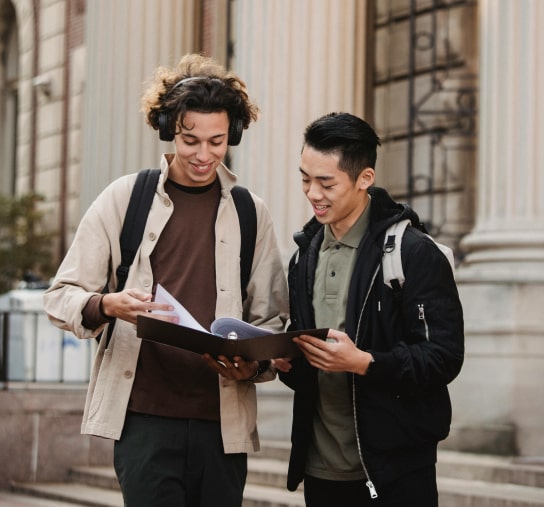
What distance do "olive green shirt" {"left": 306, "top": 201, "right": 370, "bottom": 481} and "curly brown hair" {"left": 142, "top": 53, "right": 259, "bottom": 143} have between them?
0.58m

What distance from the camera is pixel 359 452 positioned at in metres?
4.11


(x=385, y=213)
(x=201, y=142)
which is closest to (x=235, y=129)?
(x=201, y=142)

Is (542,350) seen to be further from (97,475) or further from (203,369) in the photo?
(203,369)

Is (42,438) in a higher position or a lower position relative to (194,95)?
lower

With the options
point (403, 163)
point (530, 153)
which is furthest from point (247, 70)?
point (530, 153)

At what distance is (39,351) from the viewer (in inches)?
461

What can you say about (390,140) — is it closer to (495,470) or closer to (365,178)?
(495,470)

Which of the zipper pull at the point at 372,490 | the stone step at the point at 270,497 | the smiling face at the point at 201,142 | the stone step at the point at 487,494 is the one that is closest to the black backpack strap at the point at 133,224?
the smiling face at the point at 201,142

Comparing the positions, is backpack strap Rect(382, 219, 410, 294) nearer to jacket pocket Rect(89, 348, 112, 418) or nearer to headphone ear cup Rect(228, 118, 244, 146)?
headphone ear cup Rect(228, 118, 244, 146)

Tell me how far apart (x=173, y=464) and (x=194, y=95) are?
1.25 meters

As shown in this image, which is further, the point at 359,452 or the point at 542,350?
the point at 542,350

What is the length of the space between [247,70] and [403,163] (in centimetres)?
176

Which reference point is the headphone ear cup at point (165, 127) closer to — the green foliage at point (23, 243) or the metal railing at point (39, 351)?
the metal railing at point (39, 351)

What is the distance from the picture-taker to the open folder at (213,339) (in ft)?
13.3
